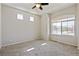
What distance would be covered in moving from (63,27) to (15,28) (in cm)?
339

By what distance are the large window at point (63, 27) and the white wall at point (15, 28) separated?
5.63 ft

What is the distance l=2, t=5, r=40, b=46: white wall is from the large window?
67.5 inches

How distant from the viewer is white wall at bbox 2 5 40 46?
194 inches

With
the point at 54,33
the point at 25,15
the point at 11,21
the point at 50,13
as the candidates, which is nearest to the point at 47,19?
the point at 50,13

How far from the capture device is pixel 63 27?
21.4 feet

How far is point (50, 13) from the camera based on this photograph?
7492 millimetres

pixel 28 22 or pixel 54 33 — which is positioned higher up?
pixel 28 22

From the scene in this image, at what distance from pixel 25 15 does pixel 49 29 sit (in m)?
2.44

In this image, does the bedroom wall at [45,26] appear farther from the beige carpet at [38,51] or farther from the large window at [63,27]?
the beige carpet at [38,51]

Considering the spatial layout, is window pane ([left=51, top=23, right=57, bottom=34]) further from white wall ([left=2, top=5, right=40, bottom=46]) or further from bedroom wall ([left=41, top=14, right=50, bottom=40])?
white wall ([left=2, top=5, right=40, bottom=46])

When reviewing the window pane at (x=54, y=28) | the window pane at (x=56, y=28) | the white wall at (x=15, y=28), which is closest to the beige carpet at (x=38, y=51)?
the white wall at (x=15, y=28)

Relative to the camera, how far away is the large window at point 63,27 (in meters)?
5.74

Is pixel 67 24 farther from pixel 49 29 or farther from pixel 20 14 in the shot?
pixel 20 14

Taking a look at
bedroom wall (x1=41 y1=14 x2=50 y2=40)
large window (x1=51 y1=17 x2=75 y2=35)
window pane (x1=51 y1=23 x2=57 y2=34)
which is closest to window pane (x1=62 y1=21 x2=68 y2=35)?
large window (x1=51 y1=17 x2=75 y2=35)
